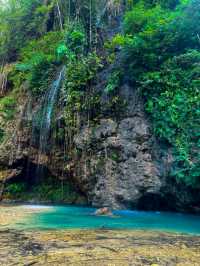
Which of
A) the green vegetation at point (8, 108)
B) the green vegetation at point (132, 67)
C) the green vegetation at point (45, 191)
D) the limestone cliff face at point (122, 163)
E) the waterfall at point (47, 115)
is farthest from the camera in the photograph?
the green vegetation at point (8, 108)

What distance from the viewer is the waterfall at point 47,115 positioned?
14172 mm

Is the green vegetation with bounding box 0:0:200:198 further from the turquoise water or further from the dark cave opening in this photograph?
the turquoise water

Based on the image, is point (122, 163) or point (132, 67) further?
point (132, 67)

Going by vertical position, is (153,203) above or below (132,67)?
below

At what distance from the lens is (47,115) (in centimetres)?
1436

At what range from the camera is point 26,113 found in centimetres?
1520

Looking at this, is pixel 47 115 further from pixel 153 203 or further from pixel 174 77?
pixel 153 203

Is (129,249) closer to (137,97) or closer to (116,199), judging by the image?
(116,199)

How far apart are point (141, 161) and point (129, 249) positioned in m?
6.12

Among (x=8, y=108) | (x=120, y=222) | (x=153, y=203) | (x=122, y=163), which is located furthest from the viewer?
(x=8, y=108)

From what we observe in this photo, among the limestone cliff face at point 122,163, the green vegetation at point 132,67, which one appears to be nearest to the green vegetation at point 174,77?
the green vegetation at point 132,67

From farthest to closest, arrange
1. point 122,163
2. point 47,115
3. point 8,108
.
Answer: point 8,108 → point 47,115 → point 122,163

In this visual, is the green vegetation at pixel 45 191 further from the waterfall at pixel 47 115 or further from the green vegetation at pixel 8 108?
the green vegetation at pixel 8 108

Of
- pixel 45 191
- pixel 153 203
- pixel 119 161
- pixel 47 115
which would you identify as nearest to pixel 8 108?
pixel 47 115
